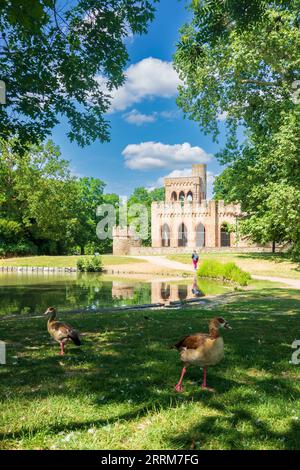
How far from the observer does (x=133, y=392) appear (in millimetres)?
4770

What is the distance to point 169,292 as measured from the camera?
21375mm

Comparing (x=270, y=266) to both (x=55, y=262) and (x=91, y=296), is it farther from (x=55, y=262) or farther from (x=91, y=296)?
(x=55, y=262)

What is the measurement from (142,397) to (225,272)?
21.8 metres

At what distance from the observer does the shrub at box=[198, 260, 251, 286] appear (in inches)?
924

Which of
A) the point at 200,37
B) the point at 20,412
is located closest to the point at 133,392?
the point at 20,412

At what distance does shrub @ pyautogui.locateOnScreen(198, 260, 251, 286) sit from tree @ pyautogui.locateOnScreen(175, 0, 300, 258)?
9.42 ft

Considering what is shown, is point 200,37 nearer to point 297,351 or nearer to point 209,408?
point 297,351

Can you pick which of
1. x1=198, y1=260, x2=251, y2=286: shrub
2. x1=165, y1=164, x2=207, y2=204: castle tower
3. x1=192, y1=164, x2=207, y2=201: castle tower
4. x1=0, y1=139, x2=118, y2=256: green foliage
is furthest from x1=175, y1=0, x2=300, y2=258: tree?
x1=192, y1=164, x2=207, y2=201: castle tower

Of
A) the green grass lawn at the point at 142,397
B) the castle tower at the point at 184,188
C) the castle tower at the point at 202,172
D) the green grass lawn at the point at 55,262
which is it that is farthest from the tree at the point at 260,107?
the castle tower at the point at 202,172

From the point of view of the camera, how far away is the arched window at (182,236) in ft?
220

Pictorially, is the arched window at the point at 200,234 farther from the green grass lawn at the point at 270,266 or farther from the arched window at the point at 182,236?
the green grass lawn at the point at 270,266

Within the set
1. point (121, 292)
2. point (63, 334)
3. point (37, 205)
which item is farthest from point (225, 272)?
point (37, 205)

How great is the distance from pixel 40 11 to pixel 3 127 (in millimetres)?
5471
